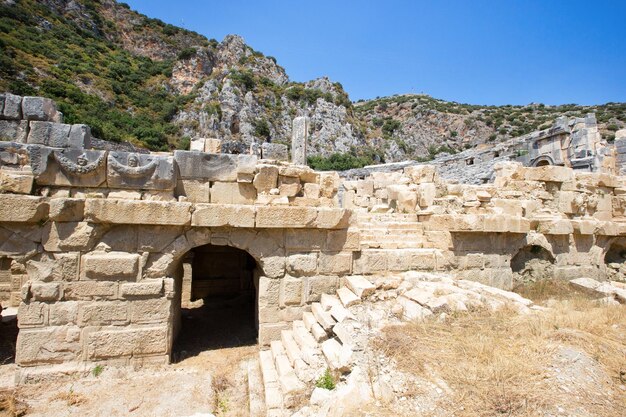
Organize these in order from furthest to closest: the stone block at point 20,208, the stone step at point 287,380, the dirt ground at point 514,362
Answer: the stone block at point 20,208
the stone step at point 287,380
the dirt ground at point 514,362

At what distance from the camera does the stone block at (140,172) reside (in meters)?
4.89

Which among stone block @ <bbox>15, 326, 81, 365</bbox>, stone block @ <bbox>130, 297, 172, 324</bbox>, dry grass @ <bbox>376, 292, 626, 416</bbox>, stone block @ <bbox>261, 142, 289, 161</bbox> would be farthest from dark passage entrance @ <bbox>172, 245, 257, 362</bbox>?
dry grass @ <bbox>376, 292, 626, 416</bbox>

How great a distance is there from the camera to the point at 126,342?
4.85 meters

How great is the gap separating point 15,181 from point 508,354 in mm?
6315

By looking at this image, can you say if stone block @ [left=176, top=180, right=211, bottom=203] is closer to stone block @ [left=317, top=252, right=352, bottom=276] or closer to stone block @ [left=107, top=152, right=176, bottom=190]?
stone block @ [left=107, top=152, right=176, bottom=190]

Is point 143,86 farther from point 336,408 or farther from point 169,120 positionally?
point 336,408

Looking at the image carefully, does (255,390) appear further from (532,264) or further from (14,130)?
(532,264)

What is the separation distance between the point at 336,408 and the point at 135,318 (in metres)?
3.41

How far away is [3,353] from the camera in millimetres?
5539

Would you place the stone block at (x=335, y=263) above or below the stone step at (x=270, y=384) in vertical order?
above

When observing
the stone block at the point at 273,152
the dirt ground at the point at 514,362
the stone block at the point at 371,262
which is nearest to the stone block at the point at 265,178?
the stone block at the point at 273,152

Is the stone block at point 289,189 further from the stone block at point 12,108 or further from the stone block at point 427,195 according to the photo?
the stone block at point 12,108

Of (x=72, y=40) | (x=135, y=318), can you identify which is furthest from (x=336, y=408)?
(x=72, y=40)

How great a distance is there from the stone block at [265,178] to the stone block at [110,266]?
2100 mm
